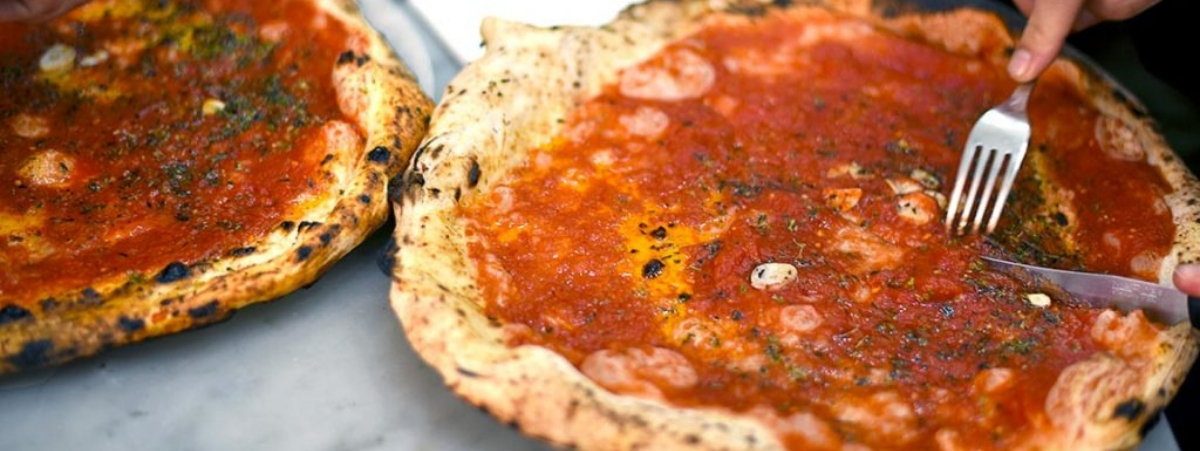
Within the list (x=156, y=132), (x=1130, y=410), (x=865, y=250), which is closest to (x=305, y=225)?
(x=156, y=132)

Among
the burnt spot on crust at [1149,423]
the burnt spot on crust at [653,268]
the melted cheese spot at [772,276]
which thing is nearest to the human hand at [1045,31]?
the melted cheese spot at [772,276]

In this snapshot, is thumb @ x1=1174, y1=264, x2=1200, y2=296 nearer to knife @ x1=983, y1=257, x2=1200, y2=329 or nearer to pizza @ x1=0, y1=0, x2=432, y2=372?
knife @ x1=983, y1=257, x2=1200, y2=329

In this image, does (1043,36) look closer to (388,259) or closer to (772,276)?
(772,276)

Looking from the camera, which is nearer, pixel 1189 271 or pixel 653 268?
pixel 1189 271

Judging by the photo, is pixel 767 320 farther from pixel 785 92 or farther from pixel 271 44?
pixel 271 44

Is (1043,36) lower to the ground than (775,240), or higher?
higher

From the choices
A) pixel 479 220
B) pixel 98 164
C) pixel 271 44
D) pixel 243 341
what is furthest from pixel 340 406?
pixel 271 44
